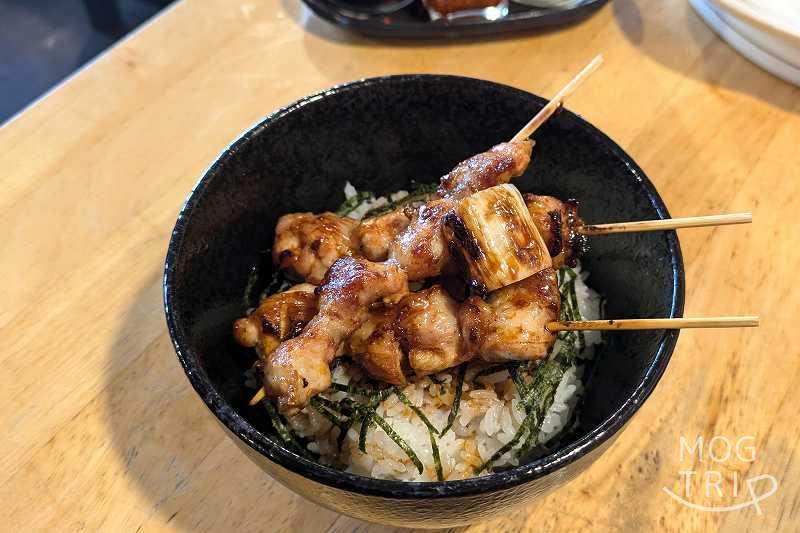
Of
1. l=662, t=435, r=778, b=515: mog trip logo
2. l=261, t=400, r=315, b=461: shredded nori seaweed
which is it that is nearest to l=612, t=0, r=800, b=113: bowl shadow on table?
l=662, t=435, r=778, b=515: mog trip logo

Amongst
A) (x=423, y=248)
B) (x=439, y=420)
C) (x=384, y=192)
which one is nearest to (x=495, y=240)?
(x=423, y=248)

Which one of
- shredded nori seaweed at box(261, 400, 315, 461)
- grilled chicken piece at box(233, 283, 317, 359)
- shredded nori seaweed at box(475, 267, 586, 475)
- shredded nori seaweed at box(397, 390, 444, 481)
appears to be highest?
grilled chicken piece at box(233, 283, 317, 359)

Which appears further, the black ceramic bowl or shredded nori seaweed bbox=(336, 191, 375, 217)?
shredded nori seaweed bbox=(336, 191, 375, 217)

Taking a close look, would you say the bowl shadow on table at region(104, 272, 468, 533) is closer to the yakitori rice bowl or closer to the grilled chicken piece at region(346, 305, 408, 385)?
the yakitori rice bowl

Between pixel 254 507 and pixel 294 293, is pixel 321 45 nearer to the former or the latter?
pixel 294 293

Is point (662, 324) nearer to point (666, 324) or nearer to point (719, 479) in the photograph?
point (666, 324)

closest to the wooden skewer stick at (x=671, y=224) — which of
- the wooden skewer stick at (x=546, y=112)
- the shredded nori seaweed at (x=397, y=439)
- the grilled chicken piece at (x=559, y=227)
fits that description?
the grilled chicken piece at (x=559, y=227)

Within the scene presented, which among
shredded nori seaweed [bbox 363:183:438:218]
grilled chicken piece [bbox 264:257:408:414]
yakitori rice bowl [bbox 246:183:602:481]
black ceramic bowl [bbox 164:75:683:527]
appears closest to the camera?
black ceramic bowl [bbox 164:75:683:527]
